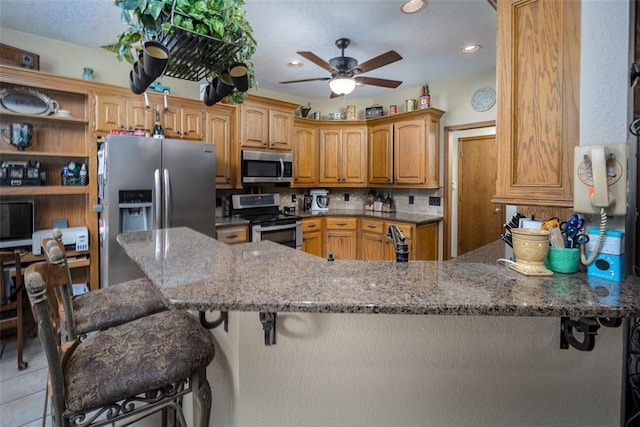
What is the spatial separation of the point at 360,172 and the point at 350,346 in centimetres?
392

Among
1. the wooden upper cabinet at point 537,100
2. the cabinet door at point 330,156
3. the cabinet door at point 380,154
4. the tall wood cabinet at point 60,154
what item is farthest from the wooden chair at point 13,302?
the cabinet door at point 380,154

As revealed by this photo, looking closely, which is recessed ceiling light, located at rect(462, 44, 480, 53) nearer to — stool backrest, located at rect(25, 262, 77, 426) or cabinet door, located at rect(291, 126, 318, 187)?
cabinet door, located at rect(291, 126, 318, 187)

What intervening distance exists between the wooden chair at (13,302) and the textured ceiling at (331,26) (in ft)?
6.40

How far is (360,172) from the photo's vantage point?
15.6 feet

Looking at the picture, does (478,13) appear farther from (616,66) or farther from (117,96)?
(117,96)

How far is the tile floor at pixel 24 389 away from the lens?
180 cm

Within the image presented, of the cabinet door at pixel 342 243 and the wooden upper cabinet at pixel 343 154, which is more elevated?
the wooden upper cabinet at pixel 343 154

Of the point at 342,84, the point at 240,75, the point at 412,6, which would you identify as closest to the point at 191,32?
the point at 240,75

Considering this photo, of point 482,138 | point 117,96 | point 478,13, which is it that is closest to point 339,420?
point 478,13

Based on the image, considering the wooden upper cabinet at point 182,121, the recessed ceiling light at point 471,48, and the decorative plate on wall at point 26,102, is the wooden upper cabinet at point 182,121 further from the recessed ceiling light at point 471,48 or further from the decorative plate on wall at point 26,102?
the recessed ceiling light at point 471,48

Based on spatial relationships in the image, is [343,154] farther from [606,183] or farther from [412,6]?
[606,183]

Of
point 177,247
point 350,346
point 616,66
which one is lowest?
point 350,346

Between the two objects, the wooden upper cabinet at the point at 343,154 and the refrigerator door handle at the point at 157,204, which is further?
the wooden upper cabinet at the point at 343,154

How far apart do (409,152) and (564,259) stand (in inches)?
134
